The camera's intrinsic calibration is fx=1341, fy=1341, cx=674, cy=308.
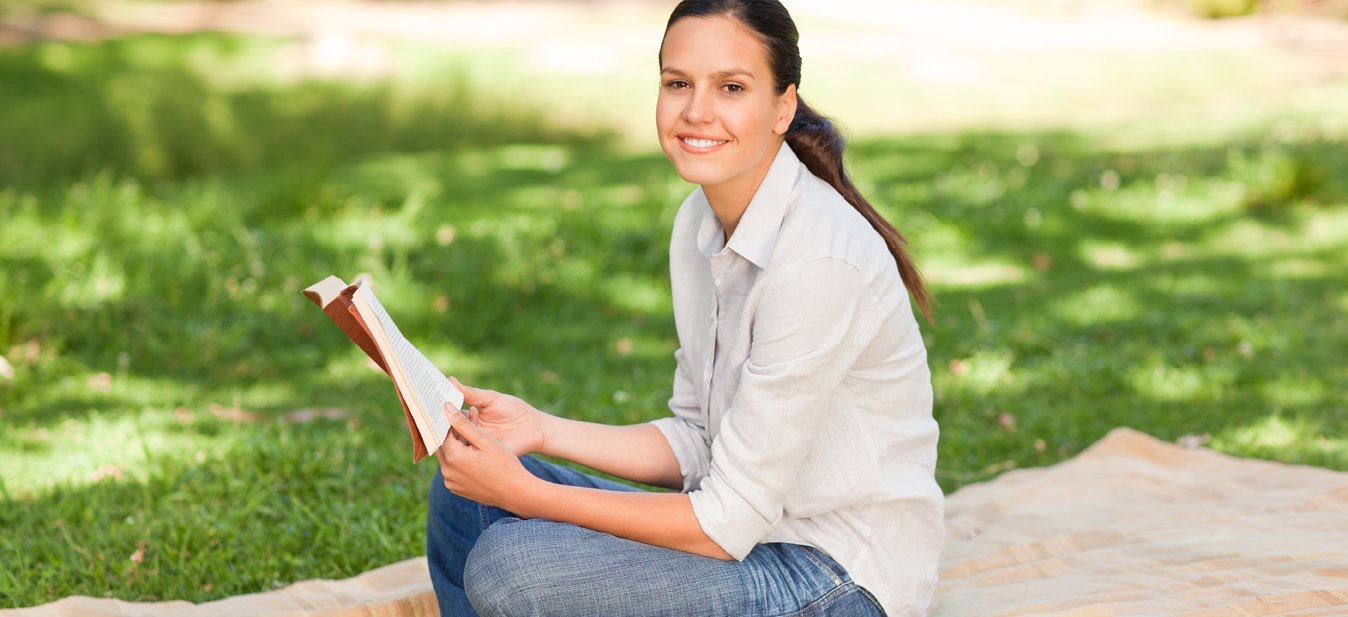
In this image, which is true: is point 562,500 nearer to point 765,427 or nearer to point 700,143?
point 765,427

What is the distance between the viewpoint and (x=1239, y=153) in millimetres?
7434

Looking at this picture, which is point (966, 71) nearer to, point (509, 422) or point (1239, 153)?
point (1239, 153)

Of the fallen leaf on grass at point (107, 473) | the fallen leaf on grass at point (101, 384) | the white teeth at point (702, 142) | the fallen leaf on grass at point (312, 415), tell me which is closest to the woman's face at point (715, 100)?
the white teeth at point (702, 142)

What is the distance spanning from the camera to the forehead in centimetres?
229

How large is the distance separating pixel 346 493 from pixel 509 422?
3.92 feet

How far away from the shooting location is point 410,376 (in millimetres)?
2168

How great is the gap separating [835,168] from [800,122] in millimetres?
108

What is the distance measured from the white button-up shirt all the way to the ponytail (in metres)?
0.06

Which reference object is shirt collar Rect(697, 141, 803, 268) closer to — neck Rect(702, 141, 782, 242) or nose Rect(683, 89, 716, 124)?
neck Rect(702, 141, 782, 242)

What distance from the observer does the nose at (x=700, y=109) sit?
90.0 inches

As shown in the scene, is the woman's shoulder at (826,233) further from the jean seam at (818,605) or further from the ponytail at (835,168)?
the jean seam at (818,605)

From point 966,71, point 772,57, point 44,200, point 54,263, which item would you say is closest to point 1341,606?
point 772,57

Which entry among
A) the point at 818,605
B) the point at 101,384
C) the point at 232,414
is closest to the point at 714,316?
the point at 818,605

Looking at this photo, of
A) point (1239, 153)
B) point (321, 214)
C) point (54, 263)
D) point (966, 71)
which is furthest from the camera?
point (966, 71)
